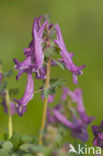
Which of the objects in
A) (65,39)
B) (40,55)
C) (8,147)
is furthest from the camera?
(65,39)

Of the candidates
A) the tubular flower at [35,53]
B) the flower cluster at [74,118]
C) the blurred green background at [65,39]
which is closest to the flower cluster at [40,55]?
the tubular flower at [35,53]

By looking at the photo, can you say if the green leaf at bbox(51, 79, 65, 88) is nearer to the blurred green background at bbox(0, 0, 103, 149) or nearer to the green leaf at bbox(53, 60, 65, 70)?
the green leaf at bbox(53, 60, 65, 70)

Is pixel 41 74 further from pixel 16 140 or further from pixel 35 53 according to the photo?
pixel 16 140

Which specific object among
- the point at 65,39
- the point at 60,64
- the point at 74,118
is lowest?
the point at 74,118

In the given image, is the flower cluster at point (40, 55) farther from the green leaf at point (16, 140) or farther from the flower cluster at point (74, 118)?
the flower cluster at point (74, 118)

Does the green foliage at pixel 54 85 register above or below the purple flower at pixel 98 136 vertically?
above

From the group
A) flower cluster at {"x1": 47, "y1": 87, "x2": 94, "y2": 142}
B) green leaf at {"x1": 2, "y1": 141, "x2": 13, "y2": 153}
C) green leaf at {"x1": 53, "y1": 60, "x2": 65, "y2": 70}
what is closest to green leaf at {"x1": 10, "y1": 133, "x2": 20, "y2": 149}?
green leaf at {"x1": 2, "y1": 141, "x2": 13, "y2": 153}

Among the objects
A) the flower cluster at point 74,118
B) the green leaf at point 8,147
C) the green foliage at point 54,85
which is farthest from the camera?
the flower cluster at point 74,118

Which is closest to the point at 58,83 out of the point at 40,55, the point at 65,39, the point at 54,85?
the point at 54,85

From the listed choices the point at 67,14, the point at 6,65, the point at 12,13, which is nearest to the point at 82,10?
the point at 67,14
